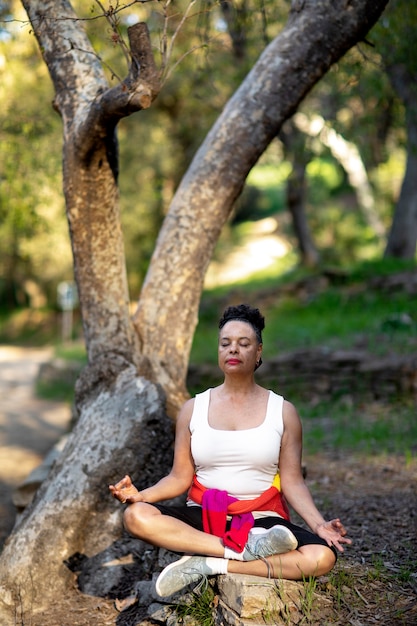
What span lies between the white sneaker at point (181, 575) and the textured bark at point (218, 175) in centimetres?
200

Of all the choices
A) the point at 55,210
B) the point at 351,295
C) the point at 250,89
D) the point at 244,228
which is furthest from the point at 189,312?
the point at 244,228

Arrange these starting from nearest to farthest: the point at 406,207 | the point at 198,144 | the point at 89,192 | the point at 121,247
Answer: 1. the point at 89,192
2. the point at 121,247
3. the point at 406,207
4. the point at 198,144

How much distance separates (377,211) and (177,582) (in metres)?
21.0

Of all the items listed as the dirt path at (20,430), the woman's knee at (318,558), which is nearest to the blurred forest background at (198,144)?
the woman's knee at (318,558)

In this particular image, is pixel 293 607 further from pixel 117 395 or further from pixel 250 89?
pixel 250 89

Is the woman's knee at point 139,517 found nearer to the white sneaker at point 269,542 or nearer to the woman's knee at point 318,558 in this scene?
the white sneaker at point 269,542

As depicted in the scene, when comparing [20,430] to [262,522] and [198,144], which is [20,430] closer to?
[198,144]

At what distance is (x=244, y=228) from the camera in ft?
111

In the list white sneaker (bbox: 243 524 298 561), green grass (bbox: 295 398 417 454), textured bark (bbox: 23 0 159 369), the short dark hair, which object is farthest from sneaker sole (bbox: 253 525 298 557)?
green grass (bbox: 295 398 417 454)

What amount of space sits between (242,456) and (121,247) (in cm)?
231

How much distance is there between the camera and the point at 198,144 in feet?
50.6

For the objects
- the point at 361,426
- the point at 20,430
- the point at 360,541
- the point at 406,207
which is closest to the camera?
the point at 360,541

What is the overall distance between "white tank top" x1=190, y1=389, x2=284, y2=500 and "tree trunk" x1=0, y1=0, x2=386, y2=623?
4.49ft

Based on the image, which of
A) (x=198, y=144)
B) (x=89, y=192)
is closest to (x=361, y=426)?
(x=89, y=192)
